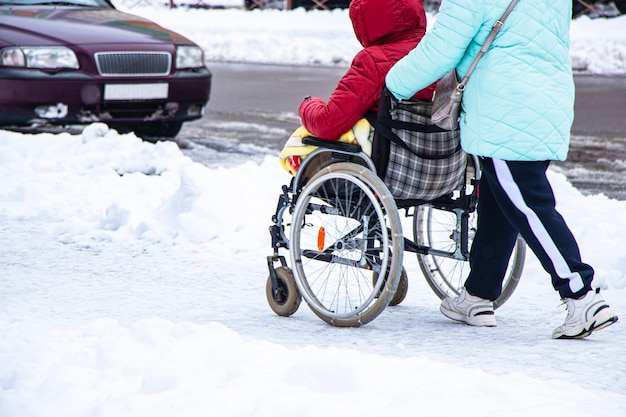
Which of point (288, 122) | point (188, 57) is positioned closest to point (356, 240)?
point (188, 57)

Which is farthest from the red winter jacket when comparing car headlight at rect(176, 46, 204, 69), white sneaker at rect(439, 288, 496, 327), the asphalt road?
car headlight at rect(176, 46, 204, 69)

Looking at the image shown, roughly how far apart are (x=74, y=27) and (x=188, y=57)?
1.10m

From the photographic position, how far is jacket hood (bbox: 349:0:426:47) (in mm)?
4020

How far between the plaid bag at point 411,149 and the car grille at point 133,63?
5.15 m

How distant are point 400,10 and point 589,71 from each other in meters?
15.1

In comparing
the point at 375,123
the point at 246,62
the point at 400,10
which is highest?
the point at 400,10

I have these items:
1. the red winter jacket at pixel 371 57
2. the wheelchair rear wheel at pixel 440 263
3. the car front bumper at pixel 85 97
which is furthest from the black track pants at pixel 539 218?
the car front bumper at pixel 85 97

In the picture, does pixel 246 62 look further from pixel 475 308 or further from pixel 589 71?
pixel 475 308

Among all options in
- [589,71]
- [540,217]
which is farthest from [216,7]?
[540,217]

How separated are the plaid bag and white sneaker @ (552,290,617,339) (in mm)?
742

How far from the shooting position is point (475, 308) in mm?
4273

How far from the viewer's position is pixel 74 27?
29.3 ft

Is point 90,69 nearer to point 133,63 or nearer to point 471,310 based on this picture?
point 133,63

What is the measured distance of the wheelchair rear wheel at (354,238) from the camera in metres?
3.97
